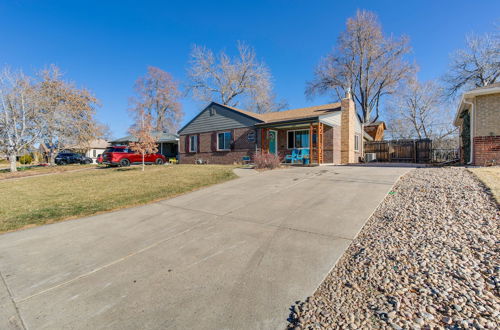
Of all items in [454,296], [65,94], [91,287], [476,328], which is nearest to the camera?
[476,328]

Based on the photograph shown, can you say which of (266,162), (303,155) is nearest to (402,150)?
(303,155)

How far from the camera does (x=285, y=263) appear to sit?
2.54 meters

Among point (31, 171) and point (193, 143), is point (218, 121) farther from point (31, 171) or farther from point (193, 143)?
point (31, 171)

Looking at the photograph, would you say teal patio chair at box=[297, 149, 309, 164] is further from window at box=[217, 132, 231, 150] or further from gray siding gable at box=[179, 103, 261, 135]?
window at box=[217, 132, 231, 150]

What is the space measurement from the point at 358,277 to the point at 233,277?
1284mm

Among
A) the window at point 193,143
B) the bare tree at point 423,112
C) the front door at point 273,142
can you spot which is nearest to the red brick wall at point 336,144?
the front door at point 273,142

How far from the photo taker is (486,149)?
865 cm

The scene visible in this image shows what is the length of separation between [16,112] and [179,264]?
20.3 m

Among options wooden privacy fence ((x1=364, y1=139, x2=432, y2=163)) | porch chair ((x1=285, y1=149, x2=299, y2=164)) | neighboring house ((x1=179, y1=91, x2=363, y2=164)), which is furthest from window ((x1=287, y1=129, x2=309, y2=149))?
wooden privacy fence ((x1=364, y1=139, x2=432, y2=163))

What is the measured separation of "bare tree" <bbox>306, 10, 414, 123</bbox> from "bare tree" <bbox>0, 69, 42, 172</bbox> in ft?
90.0

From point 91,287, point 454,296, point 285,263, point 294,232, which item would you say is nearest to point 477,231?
point 454,296

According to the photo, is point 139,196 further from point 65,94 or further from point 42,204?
point 65,94

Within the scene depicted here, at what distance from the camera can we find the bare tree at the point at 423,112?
87.5 ft

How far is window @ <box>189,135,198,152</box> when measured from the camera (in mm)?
18672
